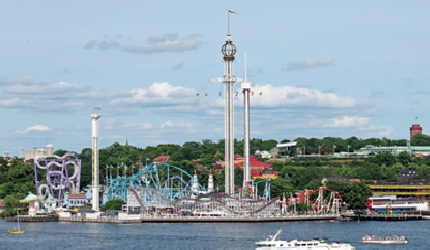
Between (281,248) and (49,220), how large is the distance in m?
63.7

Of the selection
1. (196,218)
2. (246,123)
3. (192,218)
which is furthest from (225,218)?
(246,123)

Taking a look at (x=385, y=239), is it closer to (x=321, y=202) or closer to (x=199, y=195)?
(x=321, y=202)

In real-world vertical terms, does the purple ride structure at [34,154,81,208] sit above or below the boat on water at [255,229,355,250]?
above

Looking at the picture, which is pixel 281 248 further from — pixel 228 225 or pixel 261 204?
pixel 261 204

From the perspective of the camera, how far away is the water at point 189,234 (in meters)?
110

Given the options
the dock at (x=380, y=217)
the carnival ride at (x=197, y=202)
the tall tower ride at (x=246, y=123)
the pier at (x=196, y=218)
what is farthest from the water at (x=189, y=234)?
the tall tower ride at (x=246, y=123)

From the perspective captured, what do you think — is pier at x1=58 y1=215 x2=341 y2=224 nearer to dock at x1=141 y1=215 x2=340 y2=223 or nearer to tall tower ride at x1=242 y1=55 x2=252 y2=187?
dock at x1=141 y1=215 x2=340 y2=223

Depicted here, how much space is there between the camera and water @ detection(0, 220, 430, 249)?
362 feet

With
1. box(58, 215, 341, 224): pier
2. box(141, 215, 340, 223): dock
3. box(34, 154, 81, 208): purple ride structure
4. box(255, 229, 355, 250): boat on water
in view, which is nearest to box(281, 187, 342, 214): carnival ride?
box(141, 215, 340, 223): dock

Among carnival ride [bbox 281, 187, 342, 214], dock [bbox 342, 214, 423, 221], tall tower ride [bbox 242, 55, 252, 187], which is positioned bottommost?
dock [bbox 342, 214, 423, 221]

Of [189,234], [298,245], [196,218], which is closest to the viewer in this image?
[298,245]

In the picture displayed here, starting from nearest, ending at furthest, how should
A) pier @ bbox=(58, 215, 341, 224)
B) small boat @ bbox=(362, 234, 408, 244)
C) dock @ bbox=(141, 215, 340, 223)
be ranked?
small boat @ bbox=(362, 234, 408, 244), pier @ bbox=(58, 215, 341, 224), dock @ bbox=(141, 215, 340, 223)

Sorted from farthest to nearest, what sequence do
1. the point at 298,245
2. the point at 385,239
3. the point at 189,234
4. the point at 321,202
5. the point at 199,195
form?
the point at 199,195, the point at 321,202, the point at 189,234, the point at 385,239, the point at 298,245

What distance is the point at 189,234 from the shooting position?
122 meters
